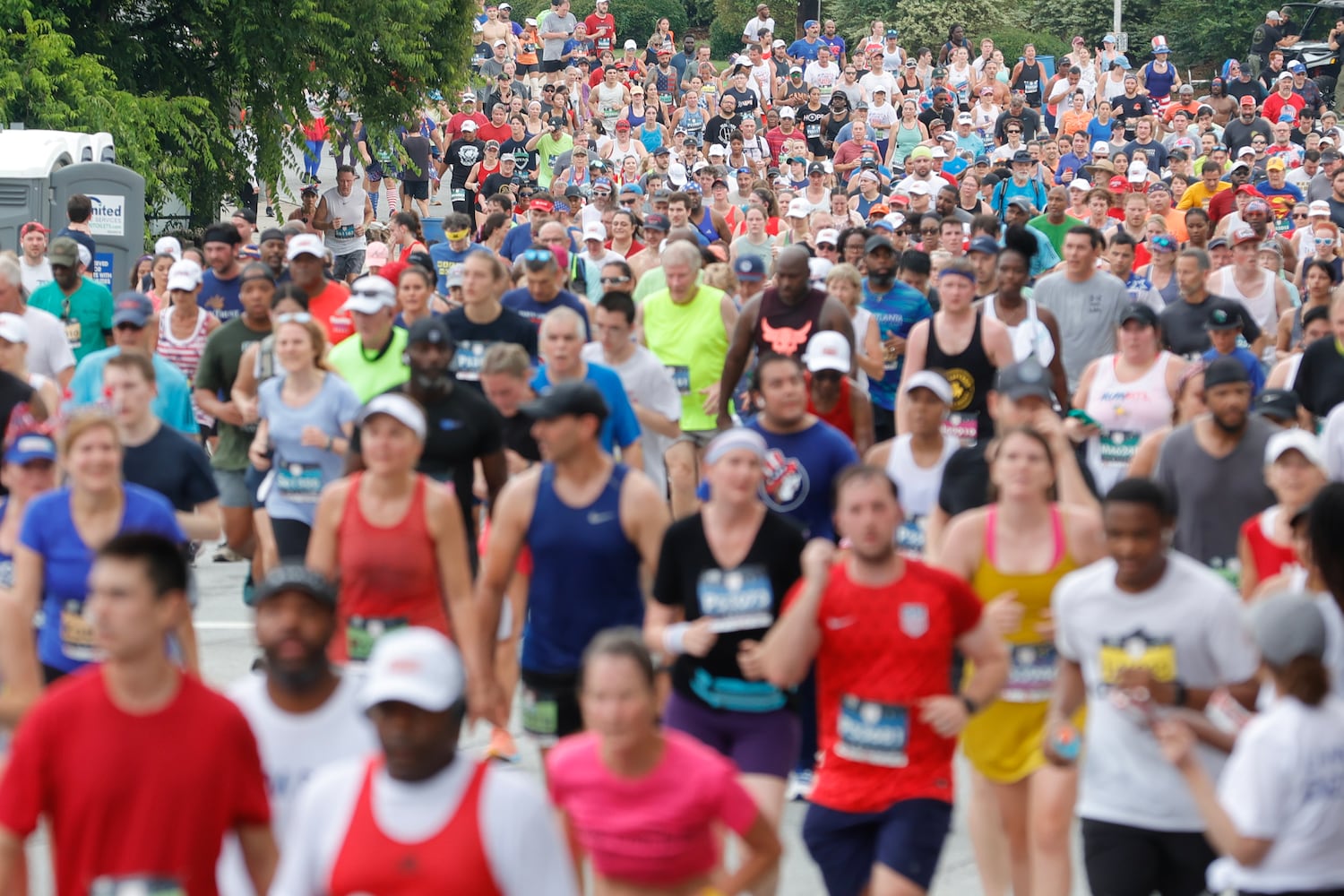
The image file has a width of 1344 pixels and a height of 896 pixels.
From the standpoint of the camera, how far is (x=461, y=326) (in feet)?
35.0

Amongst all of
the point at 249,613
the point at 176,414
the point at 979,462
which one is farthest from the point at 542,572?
the point at 249,613

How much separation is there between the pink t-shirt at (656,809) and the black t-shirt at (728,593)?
135 centimetres

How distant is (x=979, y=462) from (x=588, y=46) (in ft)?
86.2

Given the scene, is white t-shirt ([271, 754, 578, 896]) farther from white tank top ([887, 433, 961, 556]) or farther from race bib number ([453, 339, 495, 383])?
race bib number ([453, 339, 495, 383])

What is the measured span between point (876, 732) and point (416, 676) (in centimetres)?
212

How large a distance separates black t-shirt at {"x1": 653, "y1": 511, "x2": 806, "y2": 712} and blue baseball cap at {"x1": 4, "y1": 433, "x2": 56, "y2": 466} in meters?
2.15

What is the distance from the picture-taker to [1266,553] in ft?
22.4

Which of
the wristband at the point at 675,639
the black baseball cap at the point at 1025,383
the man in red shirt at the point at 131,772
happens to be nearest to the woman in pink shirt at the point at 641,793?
the man in red shirt at the point at 131,772

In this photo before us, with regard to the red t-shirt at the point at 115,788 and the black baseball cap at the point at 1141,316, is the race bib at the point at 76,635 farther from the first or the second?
the black baseball cap at the point at 1141,316

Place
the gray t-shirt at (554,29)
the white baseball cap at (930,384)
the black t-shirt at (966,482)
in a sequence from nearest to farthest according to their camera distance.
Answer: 1. the black t-shirt at (966,482)
2. the white baseball cap at (930,384)
3. the gray t-shirt at (554,29)

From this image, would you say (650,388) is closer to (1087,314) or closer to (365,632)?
(1087,314)

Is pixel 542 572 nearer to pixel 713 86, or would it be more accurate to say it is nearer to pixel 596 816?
pixel 596 816

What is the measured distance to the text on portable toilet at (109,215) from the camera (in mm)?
18656

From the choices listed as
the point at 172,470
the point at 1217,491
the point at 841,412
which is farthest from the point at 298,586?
the point at 841,412
